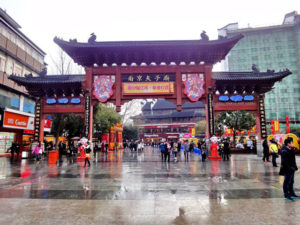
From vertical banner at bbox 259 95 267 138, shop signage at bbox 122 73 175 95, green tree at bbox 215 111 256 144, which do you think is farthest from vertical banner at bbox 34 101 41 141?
green tree at bbox 215 111 256 144

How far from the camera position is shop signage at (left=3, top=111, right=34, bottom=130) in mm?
19836

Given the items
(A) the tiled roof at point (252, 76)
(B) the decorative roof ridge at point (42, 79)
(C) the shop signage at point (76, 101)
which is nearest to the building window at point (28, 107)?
(B) the decorative roof ridge at point (42, 79)

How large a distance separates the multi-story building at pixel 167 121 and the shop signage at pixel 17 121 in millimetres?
43827

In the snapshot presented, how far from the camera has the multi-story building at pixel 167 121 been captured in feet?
222

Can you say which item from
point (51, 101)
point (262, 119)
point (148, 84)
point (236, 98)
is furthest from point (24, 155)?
point (262, 119)

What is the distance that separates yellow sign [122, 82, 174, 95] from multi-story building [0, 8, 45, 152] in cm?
1199

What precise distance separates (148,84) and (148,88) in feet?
1.12

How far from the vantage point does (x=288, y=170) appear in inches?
220

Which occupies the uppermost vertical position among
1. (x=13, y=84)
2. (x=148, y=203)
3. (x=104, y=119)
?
(x=13, y=84)

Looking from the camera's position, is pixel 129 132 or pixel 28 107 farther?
pixel 129 132

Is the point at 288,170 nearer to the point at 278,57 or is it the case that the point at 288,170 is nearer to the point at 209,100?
the point at 209,100

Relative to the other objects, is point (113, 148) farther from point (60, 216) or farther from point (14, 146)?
point (60, 216)

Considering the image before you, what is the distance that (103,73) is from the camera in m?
17.8

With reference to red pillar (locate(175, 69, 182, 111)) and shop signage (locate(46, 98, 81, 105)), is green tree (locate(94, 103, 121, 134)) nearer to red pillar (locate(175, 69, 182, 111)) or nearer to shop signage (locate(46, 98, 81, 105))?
shop signage (locate(46, 98, 81, 105))
